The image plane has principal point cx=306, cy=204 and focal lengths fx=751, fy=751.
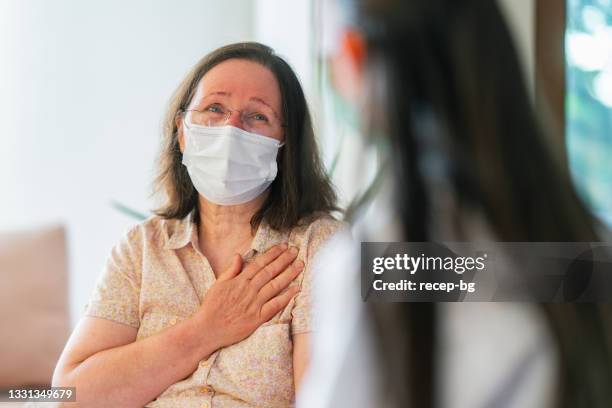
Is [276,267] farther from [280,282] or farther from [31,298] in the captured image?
[31,298]

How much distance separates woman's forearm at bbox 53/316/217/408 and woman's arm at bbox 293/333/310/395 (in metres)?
0.11

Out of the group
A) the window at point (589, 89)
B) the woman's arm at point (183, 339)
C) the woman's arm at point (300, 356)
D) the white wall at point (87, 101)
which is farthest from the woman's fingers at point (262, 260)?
the window at point (589, 89)

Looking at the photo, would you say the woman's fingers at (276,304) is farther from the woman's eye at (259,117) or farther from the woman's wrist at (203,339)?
the woman's eye at (259,117)

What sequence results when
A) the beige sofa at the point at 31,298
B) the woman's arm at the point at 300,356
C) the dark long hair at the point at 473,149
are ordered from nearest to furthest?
the dark long hair at the point at 473,149 < the woman's arm at the point at 300,356 < the beige sofa at the point at 31,298

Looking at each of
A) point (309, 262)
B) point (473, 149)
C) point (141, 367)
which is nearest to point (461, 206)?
point (473, 149)

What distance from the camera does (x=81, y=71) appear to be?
4.31ft

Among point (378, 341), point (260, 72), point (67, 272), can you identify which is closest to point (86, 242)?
point (67, 272)

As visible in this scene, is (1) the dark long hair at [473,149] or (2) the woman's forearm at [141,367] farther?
(2) the woman's forearm at [141,367]

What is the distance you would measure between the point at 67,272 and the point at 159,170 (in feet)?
0.90

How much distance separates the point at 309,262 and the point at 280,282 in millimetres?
48

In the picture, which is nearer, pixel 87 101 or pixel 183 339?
pixel 183 339

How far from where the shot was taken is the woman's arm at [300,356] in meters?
0.99

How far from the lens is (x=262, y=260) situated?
1040 mm

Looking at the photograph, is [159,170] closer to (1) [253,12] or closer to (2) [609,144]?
(1) [253,12]
